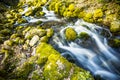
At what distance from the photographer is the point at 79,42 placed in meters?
7.89

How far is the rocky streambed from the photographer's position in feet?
20.4

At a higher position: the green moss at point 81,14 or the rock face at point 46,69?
the green moss at point 81,14

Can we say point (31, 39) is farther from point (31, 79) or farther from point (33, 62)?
point (31, 79)

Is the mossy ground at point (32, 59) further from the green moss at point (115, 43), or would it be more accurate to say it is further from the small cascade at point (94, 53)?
the green moss at point (115, 43)

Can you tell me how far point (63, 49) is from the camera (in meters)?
7.67

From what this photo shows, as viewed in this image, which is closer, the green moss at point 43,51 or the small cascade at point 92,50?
the small cascade at point 92,50

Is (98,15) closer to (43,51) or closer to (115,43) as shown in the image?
(115,43)

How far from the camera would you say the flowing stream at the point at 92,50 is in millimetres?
6453

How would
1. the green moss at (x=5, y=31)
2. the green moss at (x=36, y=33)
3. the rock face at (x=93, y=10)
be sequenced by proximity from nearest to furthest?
the green moss at (x=36, y=33) → the rock face at (x=93, y=10) → the green moss at (x=5, y=31)

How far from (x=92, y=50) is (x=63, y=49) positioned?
119 centimetres

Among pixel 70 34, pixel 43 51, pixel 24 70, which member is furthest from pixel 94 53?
Answer: pixel 24 70

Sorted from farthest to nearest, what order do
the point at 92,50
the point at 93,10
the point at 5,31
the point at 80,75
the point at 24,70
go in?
the point at 5,31
the point at 93,10
the point at 92,50
the point at 24,70
the point at 80,75

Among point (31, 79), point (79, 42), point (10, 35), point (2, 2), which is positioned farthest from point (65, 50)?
point (2, 2)

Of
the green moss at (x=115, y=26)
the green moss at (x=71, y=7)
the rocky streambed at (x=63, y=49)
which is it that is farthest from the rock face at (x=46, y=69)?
the green moss at (x=71, y=7)
